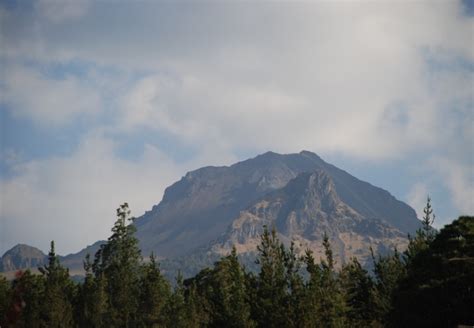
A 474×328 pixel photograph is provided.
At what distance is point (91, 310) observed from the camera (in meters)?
64.6

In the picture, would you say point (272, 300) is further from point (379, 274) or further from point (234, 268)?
point (379, 274)

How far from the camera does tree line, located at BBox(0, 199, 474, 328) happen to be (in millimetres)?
32875

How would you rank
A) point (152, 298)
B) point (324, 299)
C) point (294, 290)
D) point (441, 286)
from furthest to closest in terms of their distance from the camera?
point (152, 298)
point (441, 286)
point (294, 290)
point (324, 299)

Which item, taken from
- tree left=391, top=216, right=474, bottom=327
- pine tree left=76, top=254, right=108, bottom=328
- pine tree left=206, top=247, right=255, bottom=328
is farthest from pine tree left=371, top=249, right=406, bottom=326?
pine tree left=76, top=254, right=108, bottom=328

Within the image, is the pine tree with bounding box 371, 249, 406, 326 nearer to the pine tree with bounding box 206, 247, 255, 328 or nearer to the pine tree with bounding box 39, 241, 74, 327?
the pine tree with bounding box 206, 247, 255, 328

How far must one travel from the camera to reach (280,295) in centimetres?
3384

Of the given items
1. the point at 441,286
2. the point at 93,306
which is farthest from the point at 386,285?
the point at 93,306

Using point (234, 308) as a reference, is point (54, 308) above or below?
above

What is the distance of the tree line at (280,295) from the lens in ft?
108

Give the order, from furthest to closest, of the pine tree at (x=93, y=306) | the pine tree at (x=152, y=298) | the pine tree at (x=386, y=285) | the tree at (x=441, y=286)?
the pine tree at (x=93, y=306)
the pine tree at (x=152, y=298)
the pine tree at (x=386, y=285)
the tree at (x=441, y=286)

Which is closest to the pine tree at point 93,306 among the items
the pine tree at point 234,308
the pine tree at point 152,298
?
the pine tree at point 152,298

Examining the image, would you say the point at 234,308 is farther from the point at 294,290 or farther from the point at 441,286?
the point at 441,286

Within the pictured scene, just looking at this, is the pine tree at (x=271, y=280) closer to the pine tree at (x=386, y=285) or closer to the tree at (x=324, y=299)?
the tree at (x=324, y=299)

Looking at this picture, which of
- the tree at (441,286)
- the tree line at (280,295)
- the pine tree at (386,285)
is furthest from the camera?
the pine tree at (386,285)
